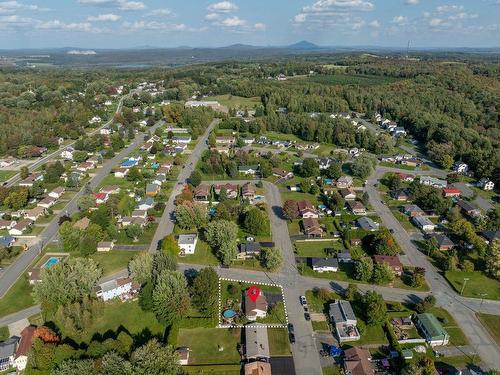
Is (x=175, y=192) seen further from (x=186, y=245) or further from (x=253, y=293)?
(x=253, y=293)

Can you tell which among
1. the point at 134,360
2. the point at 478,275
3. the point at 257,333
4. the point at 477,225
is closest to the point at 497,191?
the point at 477,225

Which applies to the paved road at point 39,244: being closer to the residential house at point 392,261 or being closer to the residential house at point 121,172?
the residential house at point 121,172

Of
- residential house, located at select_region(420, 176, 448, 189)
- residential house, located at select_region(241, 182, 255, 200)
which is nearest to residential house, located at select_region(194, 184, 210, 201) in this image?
residential house, located at select_region(241, 182, 255, 200)

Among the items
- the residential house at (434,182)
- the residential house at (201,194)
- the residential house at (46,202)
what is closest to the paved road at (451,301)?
the residential house at (434,182)

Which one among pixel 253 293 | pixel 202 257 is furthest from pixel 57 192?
pixel 253 293

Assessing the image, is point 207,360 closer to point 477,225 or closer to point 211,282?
point 211,282
